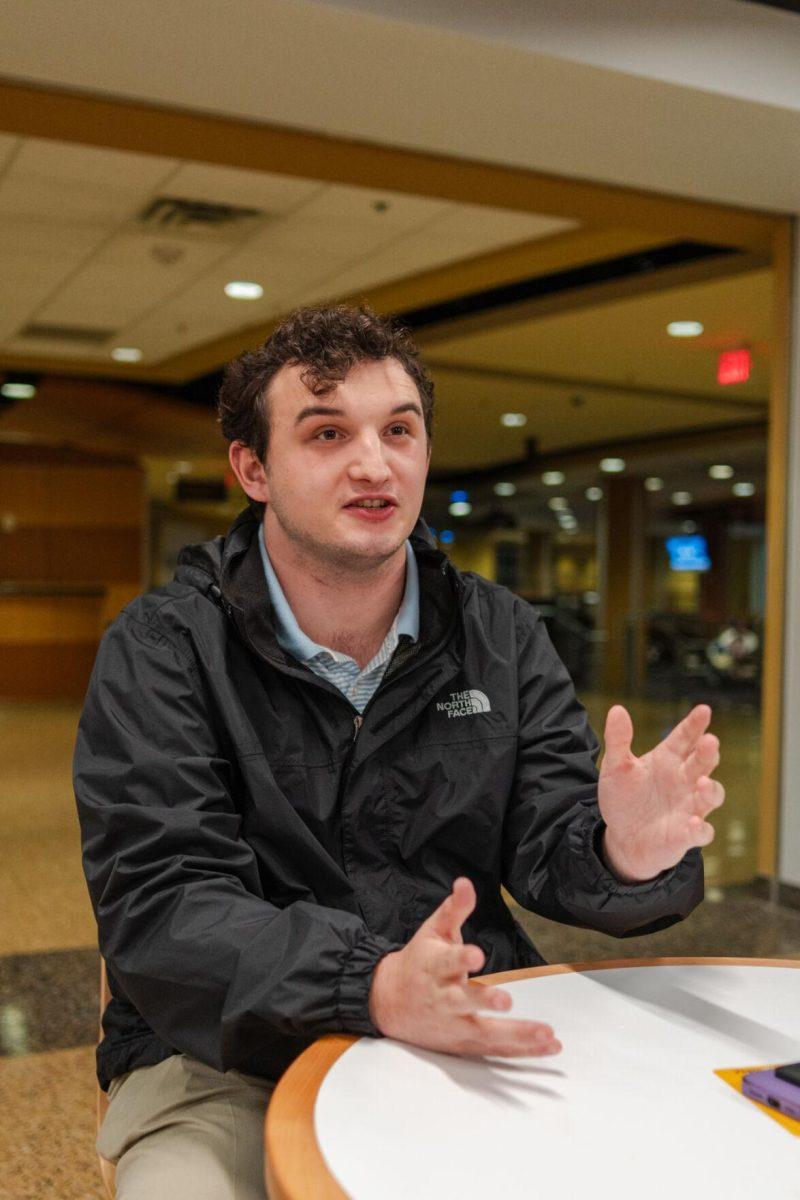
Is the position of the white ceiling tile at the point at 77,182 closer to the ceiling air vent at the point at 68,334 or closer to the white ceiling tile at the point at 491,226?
the white ceiling tile at the point at 491,226

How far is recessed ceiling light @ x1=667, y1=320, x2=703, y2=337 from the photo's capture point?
788cm

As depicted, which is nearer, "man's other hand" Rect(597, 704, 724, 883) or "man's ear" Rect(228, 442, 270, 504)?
"man's other hand" Rect(597, 704, 724, 883)

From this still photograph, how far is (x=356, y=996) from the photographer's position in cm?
114

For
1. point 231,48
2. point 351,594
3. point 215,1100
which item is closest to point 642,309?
point 231,48

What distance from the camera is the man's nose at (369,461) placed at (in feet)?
4.89

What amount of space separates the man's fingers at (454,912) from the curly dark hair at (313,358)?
731mm

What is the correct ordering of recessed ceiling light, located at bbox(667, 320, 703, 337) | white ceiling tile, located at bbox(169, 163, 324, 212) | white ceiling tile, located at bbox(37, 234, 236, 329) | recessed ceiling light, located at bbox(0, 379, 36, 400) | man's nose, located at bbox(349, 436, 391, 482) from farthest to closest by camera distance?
recessed ceiling light, located at bbox(0, 379, 36, 400) → recessed ceiling light, located at bbox(667, 320, 703, 337) → white ceiling tile, located at bbox(37, 234, 236, 329) → white ceiling tile, located at bbox(169, 163, 324, 212) → man's nose, located at bbox(349, 436, 391, 482)

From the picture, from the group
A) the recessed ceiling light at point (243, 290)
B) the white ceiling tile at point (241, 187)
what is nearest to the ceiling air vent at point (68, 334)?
the recessed ceiling light at point (243, 290)

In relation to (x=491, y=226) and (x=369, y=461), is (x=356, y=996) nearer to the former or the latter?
(x=369, y=461)

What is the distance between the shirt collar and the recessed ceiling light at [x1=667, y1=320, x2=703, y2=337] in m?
6.76

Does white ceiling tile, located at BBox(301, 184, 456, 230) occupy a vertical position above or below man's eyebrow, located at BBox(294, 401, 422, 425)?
above

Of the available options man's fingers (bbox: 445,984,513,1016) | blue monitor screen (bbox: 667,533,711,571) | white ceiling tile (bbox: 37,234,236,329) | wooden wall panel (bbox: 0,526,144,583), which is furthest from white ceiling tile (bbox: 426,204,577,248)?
blue monitor screen (bbox: 667,533,711,571)

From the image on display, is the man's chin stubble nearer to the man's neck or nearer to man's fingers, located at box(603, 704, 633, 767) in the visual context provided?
the man's neck

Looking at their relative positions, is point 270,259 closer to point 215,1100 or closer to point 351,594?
point 351,594
